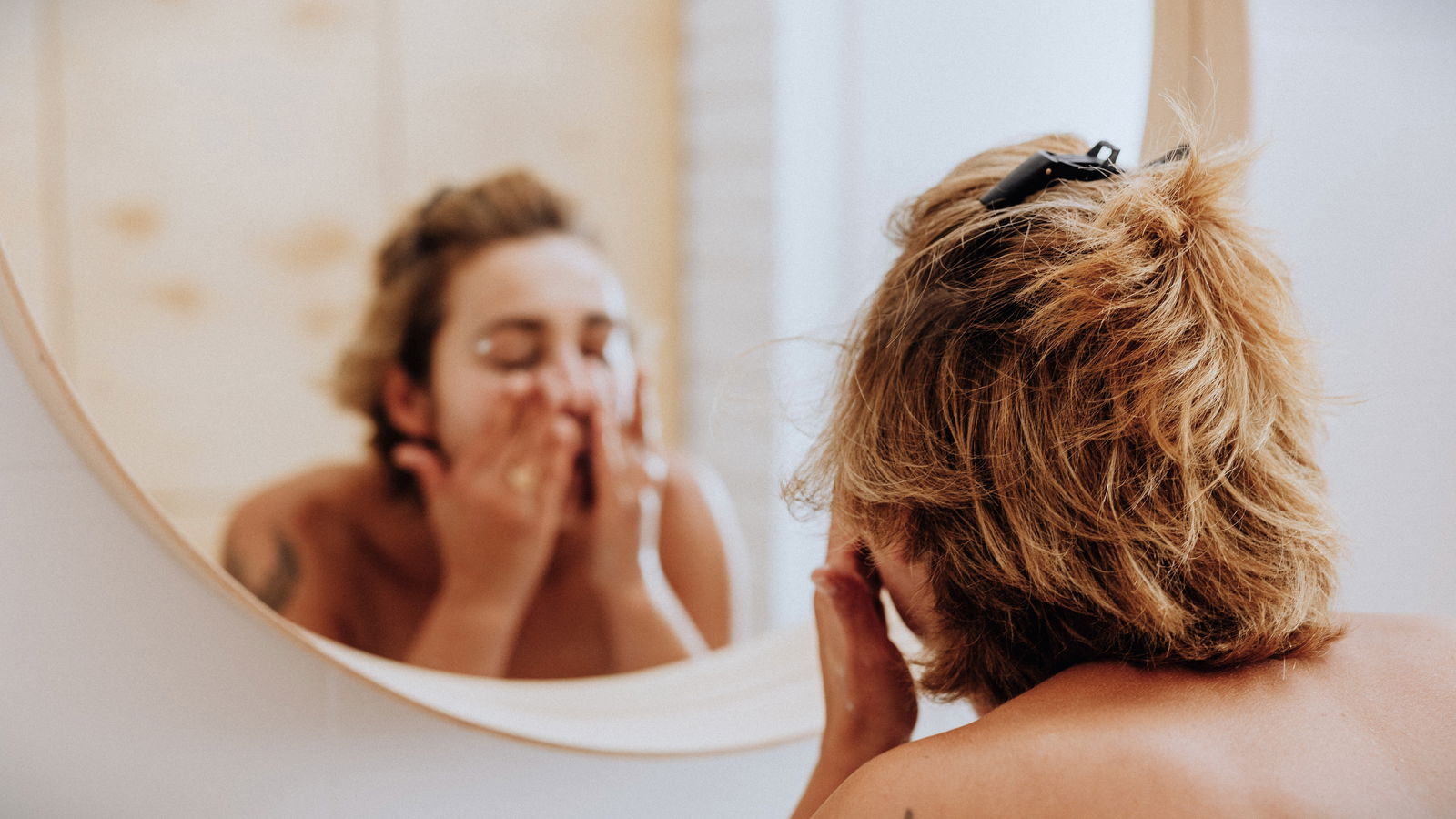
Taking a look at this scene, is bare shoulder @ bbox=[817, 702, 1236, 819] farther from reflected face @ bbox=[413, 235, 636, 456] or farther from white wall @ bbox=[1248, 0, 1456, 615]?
reflected face @ bbox=[413, 235, 636, 456]

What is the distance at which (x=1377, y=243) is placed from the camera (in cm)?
51

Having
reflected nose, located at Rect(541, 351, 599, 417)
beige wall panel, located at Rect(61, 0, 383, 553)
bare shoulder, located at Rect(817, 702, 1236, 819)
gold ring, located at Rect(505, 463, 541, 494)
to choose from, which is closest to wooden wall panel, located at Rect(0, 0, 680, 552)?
beige wall panel, located at Rect(61, 0, 383, 553)

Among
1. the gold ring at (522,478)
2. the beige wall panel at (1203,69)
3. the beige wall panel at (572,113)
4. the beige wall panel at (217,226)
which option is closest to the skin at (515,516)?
the gold ring at (522,478)

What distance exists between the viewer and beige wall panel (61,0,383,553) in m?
1.23

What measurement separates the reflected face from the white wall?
0.62 m

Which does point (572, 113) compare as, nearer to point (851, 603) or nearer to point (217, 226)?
point (217, 226)

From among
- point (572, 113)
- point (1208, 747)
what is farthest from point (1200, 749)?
point (572, 113)

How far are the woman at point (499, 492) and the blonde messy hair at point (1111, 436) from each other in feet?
1.72

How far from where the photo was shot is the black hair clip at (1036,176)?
1.07 ft

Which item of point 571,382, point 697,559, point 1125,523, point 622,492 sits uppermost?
point 1125,523

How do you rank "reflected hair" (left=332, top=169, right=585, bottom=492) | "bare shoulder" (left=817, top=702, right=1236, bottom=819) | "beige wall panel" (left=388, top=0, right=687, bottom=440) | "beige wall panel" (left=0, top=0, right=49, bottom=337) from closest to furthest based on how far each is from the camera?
"bare shoulder" (left=817, top=702, right=1236, bottom=819) < "reflected hair" (left=332, top=169, right=585, bottom=492) < "beige wall panel" (left=0, top=0, right=49, bottom=337) < "beige wall panel" (left=388, top=0, right=687, bottom=440)

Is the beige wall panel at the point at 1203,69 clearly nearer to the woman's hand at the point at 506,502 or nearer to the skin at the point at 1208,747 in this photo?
the skin at the point at 1208,747

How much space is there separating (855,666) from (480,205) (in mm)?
788

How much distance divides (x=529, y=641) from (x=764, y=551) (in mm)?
520
